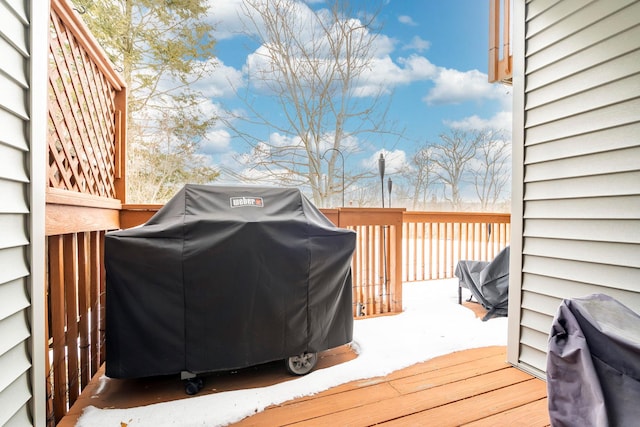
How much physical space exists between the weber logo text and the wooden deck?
104cm

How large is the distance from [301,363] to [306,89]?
178 inches

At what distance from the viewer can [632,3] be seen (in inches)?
56.4

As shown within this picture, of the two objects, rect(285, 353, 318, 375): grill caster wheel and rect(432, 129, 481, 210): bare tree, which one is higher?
rect(432, 129, 481, 210): bare tree

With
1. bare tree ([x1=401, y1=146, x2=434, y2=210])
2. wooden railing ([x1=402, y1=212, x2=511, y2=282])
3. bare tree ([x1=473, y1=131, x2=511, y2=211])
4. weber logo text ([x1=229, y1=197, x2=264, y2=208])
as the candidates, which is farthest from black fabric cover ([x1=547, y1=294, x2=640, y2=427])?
bare tree ([x1=473, y1=131, x2=511, y2=211])

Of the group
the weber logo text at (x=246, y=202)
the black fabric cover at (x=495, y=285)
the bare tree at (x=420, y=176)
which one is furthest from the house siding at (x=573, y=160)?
the bare tree at (x=420, y=176)

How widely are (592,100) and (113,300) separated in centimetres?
258

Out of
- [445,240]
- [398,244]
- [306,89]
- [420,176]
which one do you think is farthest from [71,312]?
[420,176]

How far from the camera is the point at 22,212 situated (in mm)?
1125

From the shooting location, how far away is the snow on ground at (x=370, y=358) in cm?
153

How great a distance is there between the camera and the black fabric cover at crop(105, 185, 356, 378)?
158cm

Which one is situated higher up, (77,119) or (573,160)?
(77,119)

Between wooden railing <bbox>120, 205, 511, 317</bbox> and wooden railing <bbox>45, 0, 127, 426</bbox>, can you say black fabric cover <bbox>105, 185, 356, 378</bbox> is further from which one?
wooden railing <bbox>120, 205, 511, 317</bbox>

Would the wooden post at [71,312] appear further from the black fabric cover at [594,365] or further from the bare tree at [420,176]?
the bare tree at [420,176]

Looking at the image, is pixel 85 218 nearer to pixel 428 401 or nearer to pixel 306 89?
Result: pixel 428 401
